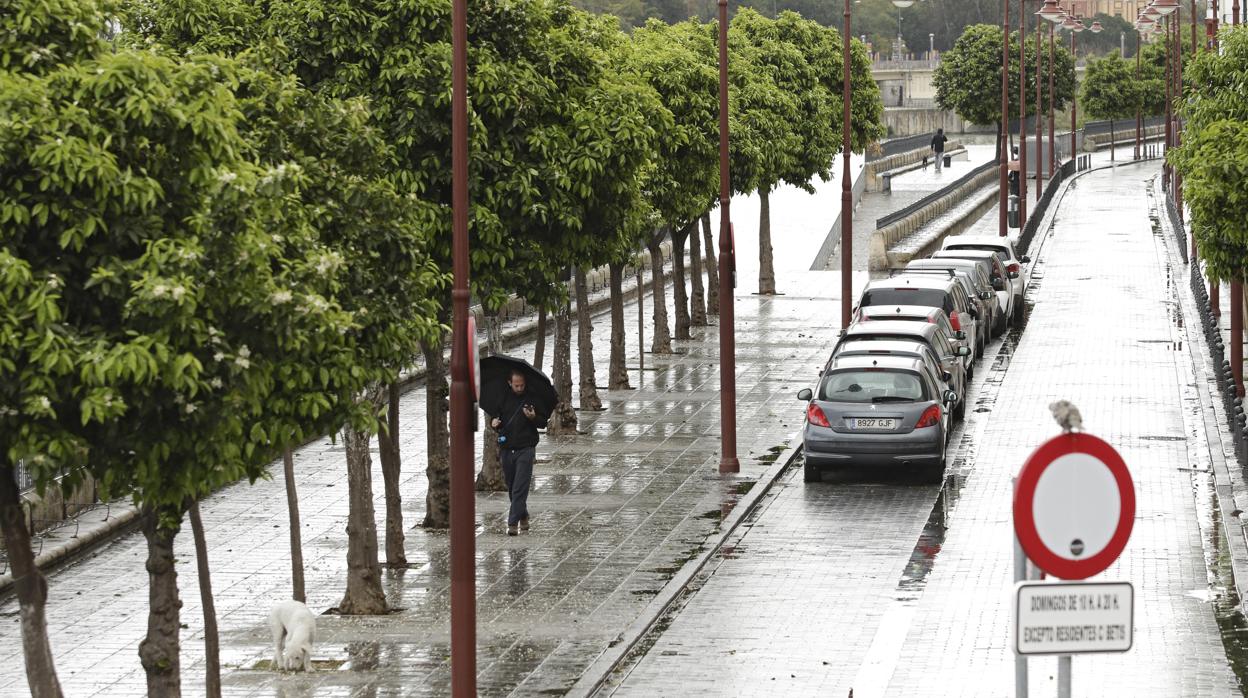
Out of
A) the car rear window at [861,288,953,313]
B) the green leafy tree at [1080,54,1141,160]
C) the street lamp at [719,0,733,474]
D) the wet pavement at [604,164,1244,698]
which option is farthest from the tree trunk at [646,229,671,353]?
the green leafy tree at [1080,54,1141,160]

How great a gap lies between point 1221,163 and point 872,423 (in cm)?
516

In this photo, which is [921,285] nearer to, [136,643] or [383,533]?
[383,533]

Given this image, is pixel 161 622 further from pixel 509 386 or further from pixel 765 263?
pixel 765 263

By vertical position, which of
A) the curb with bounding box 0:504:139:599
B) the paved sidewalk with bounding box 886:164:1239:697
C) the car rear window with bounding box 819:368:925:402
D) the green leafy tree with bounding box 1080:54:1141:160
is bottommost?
the paved sidewalk with bounding box 886:164:1239:697

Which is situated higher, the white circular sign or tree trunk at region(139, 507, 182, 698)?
the white circular sign

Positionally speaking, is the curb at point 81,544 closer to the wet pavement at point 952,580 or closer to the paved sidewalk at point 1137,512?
the wet pavement at point 952,580

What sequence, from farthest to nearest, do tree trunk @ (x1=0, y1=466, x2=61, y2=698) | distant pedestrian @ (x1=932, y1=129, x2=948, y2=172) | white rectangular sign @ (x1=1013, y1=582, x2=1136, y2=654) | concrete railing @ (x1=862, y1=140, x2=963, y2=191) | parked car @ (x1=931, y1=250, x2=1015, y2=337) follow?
distant pedestrian @ (x1=932, y1=129, x2=948, y2=172), concrete railing @ (x1=862, y1=140, x2=963, y2=191), parked car @ (x1=931, y1=250, x2=1015, y2=337), tree trunk @ (x1=0, y1=466, x2=61, y2=698), white rectangular sign @ (x1=1013, y1=582, x2=1136, y2=654)

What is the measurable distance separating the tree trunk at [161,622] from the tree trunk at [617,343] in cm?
1757

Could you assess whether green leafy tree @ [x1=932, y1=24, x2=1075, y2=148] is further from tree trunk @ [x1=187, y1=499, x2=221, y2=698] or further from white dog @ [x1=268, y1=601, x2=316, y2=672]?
tree trunk @ [x1=187, y1=499, x2=221, y2=698]

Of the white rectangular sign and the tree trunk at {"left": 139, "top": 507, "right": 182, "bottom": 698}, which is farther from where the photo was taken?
the tree trunk at {"left": 139, "top": 507, "right": 182, "bottom": 698}

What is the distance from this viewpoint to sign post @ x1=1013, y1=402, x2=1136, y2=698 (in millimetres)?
6613

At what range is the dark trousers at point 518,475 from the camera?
1981cm

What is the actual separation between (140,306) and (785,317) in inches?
1205

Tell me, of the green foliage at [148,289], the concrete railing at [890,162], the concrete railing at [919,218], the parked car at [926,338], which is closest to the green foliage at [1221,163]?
the parked car at [926,338]
